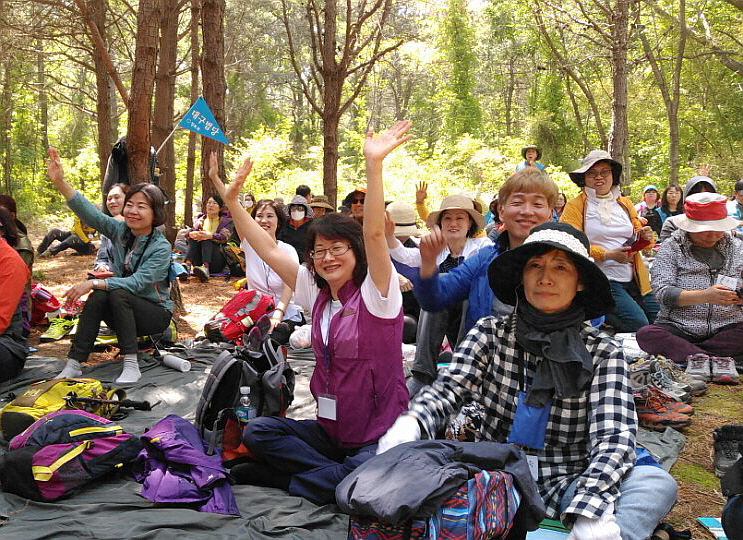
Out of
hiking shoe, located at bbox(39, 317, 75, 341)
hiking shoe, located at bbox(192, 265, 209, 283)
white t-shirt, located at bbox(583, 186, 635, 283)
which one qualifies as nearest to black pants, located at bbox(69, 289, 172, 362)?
hiking shoe, located at bbox(39, 317, 75, 341)

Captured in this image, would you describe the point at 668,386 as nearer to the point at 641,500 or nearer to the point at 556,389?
the point at 641,500

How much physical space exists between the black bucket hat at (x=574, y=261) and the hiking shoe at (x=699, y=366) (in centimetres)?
299

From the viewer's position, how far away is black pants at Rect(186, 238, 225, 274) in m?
10.6

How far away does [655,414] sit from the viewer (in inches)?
163

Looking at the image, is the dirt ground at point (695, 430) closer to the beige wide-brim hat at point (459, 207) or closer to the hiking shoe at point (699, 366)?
the hiking shoe at point (699, 366)

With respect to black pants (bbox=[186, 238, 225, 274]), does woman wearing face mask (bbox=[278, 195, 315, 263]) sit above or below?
above

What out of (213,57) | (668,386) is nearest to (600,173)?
(668,386)

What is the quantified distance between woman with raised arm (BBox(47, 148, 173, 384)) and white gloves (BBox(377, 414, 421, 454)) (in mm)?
3434

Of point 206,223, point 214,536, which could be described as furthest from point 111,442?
point 206,223

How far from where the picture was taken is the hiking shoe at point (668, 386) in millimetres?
4434

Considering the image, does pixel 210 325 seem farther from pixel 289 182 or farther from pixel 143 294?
pixel 289 182

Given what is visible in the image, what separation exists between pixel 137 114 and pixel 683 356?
5.32m

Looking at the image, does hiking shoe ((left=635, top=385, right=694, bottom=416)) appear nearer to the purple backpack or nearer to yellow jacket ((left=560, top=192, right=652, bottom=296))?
yellow jacket ((left=560, top=192, right=652, bottom=296))

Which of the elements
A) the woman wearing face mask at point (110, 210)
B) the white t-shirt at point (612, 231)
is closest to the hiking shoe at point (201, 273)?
the woman wearing face mask at point (110, 210)
